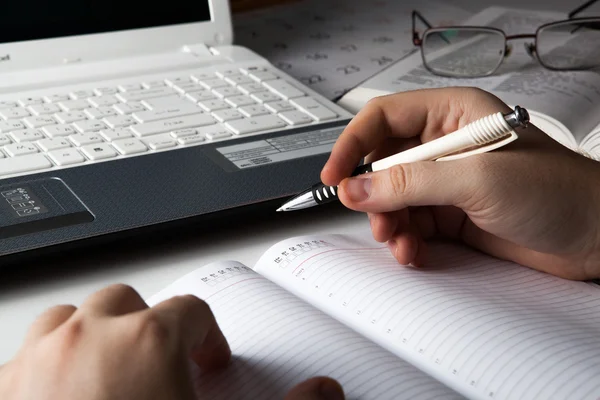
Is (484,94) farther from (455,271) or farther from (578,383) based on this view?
(578,383)

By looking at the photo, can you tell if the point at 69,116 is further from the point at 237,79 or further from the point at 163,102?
the point at 237,79

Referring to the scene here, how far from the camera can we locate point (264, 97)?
2.74 ft

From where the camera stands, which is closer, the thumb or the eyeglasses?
the thumb

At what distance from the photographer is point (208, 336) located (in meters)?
0.43

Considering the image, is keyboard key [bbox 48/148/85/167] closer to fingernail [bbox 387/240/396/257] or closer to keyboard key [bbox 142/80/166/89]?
keyboard key [bbox 142/80/166/89]

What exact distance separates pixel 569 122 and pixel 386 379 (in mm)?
459

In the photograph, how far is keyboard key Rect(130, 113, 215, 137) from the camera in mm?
736

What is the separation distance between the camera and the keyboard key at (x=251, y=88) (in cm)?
85

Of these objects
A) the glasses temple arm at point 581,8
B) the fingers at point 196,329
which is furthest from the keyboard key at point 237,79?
the glasses temple arm at point 581,8

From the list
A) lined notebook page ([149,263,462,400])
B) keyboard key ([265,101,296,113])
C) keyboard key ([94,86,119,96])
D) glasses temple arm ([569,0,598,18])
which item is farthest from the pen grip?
glasses temple arm ([569,0,598,18])

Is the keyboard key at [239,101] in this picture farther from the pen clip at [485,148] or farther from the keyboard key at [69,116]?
the pen clip at [485,148]

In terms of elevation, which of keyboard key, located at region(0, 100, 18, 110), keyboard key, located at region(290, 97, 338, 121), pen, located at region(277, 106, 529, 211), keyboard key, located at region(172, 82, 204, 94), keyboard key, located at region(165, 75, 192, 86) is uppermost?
pen, located at region(277, 106, 529, 211)

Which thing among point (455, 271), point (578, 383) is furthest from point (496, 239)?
point (578, 383)

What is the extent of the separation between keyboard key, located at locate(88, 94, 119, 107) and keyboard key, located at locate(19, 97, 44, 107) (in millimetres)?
49
